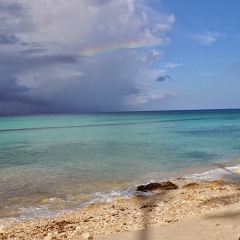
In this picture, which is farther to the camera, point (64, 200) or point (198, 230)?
point (64, 200)

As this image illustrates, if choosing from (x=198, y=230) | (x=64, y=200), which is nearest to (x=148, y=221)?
(x=198, y=230)

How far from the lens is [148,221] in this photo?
9008mm

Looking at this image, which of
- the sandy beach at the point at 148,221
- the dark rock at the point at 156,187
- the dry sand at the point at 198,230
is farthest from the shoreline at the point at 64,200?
the dry sand at the point at 198,230

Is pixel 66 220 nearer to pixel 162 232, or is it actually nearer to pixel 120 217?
pixel 120 217

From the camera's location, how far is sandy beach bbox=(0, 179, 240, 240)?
7730mm

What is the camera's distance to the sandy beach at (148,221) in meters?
7.73

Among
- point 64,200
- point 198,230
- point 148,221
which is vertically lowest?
point 64,200

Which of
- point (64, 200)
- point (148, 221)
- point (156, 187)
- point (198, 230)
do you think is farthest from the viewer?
point (156, 187)

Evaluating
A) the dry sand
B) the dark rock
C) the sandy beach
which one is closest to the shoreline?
the dark rock

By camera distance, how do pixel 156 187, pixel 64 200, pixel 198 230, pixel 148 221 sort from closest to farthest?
pixel 198 230, pixel 148 221, pixel 64 200, pixel 156 187

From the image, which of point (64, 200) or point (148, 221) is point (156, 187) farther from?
Result: point (148, 221)

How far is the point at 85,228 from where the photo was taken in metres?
Answer: 8.68

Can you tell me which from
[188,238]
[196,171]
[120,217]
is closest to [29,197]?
[120,217]

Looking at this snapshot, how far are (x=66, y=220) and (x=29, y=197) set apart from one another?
4777 mm
